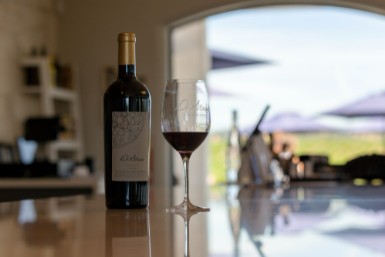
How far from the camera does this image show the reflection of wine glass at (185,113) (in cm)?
133

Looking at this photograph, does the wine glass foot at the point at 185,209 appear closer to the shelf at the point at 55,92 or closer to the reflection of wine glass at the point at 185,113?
the reflection of wine glass at the point at 185,113

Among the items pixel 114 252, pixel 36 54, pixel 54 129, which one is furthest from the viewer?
pixel 36 54

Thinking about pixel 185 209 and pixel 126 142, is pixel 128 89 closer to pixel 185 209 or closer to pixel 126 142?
pixel 126 142

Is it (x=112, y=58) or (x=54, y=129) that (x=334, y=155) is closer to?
(x=112, y=58)

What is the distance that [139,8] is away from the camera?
6.92 meters

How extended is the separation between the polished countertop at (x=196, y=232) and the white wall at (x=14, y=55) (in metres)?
4.44

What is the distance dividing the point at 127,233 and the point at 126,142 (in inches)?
16.4

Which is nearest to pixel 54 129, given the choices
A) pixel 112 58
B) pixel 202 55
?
pixel 112 58

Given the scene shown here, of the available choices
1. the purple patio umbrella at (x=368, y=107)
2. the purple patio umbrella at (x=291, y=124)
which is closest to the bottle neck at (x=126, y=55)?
the purple patio umbrella at (x=368, y=107)

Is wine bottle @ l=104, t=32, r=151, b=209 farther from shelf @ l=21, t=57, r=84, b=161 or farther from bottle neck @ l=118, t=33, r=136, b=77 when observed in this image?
shelf @ l=21, t=57, r=84, b=161

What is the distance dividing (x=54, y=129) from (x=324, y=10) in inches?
258

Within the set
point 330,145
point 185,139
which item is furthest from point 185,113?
point 330,145

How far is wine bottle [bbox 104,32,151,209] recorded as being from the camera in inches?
53.0

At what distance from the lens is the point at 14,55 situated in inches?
235
